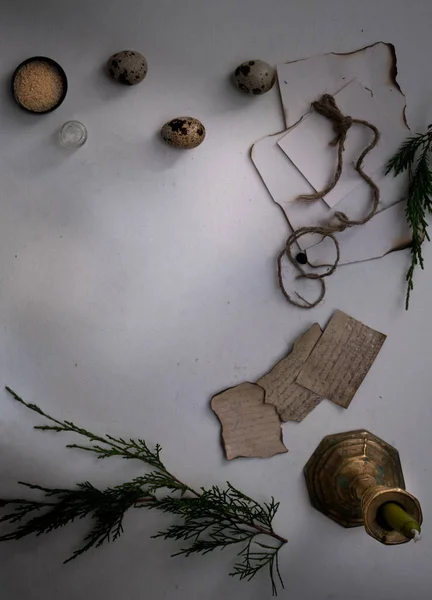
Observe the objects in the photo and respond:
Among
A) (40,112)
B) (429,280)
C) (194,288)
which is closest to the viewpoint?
(40,112)

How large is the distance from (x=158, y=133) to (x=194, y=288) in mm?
410

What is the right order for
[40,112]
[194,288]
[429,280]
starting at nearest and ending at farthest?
[40,112], [194,288], [429,280]

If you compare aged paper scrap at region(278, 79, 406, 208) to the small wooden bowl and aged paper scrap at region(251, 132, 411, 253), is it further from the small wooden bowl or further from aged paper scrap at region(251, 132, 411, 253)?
the small wooden bowl

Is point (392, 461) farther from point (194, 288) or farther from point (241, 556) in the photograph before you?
point (194, 288)

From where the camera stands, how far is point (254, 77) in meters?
1.63

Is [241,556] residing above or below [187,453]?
below

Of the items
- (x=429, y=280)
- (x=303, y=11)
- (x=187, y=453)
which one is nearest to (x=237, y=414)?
(x=187, y=453)

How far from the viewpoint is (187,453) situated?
67.1 inches

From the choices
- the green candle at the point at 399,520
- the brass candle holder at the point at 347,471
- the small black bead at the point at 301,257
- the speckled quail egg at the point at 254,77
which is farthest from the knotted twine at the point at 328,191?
the green candle at the point at 399,520

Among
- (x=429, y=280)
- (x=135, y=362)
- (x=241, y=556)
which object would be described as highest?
(x=429, y=280)

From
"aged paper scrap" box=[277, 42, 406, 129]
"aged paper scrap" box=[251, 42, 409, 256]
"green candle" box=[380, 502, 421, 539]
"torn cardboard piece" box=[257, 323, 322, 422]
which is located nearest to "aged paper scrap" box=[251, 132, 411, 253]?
"aged paper scrap" box=[251, 42, 409, 256]

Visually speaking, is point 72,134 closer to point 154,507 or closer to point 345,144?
point 345,144

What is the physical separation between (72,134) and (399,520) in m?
1.19

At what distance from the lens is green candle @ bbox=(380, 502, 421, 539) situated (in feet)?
4.50
